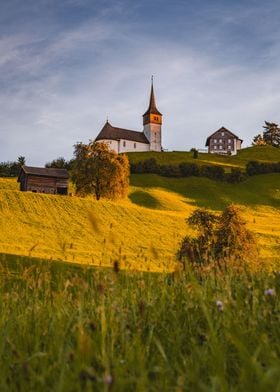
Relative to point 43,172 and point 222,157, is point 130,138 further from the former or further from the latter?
point 43,172

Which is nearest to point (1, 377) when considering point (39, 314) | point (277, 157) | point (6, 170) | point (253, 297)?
point (39, 314)

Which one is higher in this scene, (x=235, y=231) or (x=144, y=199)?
(x=144, y=199)

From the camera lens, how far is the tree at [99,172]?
276 feet

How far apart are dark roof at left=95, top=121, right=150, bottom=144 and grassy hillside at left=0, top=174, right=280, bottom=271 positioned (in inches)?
2861

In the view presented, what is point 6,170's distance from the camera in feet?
402

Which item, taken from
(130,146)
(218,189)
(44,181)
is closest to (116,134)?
(130,146)

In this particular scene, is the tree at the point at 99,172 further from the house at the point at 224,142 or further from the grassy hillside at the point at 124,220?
the house at the point at 224,142

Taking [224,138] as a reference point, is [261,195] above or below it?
below

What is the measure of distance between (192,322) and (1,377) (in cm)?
220

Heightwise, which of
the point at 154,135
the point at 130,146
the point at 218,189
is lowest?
the point at 218,189

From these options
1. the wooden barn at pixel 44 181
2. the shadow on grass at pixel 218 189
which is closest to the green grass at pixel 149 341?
the shadow on grass at pixel 218 189

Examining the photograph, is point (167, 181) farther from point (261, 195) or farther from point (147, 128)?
point (147, 128)

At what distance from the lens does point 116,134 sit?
18175cm

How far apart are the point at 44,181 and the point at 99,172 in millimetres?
19727
